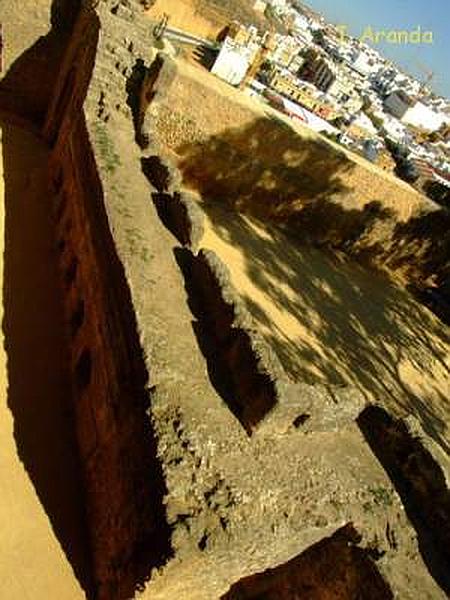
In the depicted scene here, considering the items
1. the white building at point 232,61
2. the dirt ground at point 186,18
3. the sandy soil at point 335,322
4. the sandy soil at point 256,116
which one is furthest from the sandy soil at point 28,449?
the white building at point 232,61

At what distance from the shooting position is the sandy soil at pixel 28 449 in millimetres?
5449

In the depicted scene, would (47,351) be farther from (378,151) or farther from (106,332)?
(378,151)

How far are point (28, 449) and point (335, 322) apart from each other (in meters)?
8.57

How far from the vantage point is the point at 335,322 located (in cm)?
1321

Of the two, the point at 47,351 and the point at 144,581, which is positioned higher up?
the point at 144,581

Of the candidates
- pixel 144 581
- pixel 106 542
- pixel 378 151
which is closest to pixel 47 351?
pixel 106 542

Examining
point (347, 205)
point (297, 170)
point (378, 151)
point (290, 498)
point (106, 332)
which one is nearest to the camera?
point (290, 498)

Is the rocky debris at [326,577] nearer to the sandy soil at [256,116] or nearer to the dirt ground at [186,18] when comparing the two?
the sandy soil at [256,116]

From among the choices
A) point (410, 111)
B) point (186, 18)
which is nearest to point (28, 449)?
point (186, 18)

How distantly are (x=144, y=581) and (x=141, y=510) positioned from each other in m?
0.59

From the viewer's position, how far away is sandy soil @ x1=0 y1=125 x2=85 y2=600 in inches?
215

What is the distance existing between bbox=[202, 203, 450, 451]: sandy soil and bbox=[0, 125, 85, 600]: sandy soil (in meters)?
4.72

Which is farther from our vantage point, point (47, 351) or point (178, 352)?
point (47, 351)

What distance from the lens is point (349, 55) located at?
334 feet
